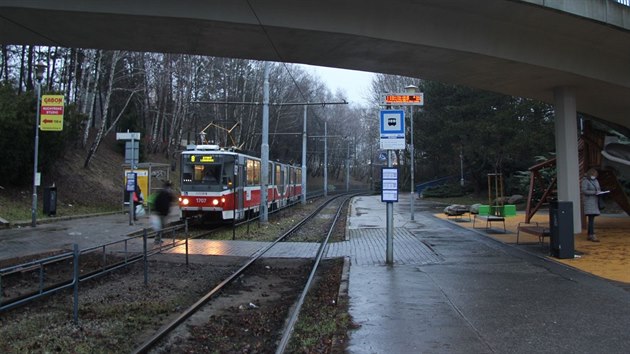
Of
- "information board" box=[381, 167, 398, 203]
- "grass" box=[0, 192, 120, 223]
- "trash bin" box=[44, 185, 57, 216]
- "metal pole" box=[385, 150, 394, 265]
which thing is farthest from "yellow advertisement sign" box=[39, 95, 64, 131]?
"metal pole" box=[385, 150, 394, 265]

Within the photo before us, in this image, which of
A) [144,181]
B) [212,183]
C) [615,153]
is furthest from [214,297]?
[144,181]

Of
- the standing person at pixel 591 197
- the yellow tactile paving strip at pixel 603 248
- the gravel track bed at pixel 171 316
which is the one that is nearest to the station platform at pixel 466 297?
the yellow tactile paving strip at pixel 603 248

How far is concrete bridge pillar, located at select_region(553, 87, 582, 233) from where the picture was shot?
1547cm

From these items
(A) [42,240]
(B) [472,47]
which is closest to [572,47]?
(B) [472,47]

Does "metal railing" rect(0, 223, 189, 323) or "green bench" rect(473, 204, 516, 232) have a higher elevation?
"green bench" rect(473, 204, 516, 232)

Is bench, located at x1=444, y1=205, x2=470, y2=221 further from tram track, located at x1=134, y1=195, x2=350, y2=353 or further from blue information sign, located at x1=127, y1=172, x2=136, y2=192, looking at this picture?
blue information sign, located at x1=127, y1=172, x2=136, y2=192

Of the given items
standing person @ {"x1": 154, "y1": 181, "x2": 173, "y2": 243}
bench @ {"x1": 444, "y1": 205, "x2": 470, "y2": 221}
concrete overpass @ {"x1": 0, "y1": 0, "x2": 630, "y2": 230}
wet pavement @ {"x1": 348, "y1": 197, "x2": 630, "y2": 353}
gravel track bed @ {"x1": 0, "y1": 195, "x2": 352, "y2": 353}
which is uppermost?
concrete overpass @ {"x1": 0, "y1": 0, "x2": 630, "y2": 230}

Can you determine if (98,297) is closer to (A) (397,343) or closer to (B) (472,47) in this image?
(A) (397,343)

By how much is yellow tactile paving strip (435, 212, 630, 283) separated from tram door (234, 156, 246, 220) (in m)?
9.13

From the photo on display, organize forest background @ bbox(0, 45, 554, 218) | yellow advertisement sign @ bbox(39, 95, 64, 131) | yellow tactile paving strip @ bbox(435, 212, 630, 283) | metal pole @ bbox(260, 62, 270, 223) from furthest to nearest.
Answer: forest background @ bbox(0, 45, 554, 218)
metal pole @ bbox(260, 62, 270, 223)
yellow advertisement sign @ bbox(39, 95, 64, 131)
yellow tactile paving strip @ bbox(435, 212, 630, 283)

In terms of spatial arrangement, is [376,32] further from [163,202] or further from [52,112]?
[52,112]

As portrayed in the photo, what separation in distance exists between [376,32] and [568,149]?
7.71 m

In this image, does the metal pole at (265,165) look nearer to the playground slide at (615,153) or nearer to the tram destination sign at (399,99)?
the tram destination sign at (399,99)

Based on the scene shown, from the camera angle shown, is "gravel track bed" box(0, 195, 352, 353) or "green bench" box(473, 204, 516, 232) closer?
"gravel track bed" box(0, 195, 352, 353)
